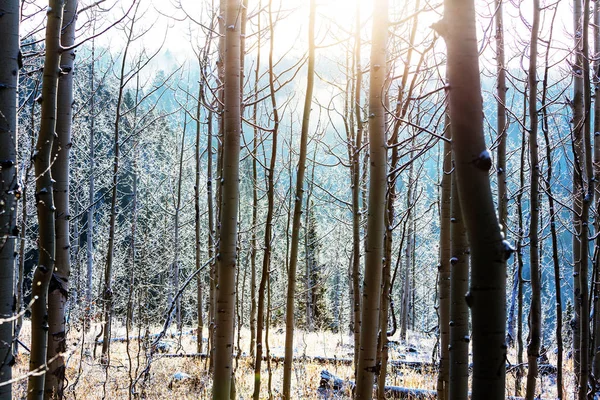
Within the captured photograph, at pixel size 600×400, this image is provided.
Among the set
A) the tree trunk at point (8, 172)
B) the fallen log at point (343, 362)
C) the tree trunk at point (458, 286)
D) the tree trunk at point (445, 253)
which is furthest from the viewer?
the fallen log at point (343, 362)

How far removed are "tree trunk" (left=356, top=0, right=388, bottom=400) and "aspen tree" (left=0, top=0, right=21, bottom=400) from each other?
163 centimetres

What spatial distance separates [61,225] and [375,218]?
205cm

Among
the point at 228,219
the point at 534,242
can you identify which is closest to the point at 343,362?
the point at 534,242

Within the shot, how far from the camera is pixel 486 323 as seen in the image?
1.18 metres

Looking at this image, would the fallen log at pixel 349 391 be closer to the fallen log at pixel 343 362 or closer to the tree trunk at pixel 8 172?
the fallen log at pixel 343 362

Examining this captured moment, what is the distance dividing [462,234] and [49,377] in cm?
273

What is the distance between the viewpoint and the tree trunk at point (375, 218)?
230 centimetres

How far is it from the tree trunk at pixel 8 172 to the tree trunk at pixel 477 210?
163cm

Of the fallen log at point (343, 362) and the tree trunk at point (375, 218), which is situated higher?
the tree trunk at point (375, 218)

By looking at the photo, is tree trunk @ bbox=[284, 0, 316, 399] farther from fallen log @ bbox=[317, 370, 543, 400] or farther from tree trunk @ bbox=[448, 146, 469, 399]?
fallen log @ bbox=[317, 370, 543, 400]

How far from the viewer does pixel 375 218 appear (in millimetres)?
2312

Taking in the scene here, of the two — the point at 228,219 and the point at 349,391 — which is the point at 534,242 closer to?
the point at 228,219

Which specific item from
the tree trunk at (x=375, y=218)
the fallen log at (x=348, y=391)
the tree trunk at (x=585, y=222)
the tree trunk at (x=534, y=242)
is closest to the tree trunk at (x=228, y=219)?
the tree trunk at (x=375, y=218)

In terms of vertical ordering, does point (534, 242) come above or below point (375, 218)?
below
